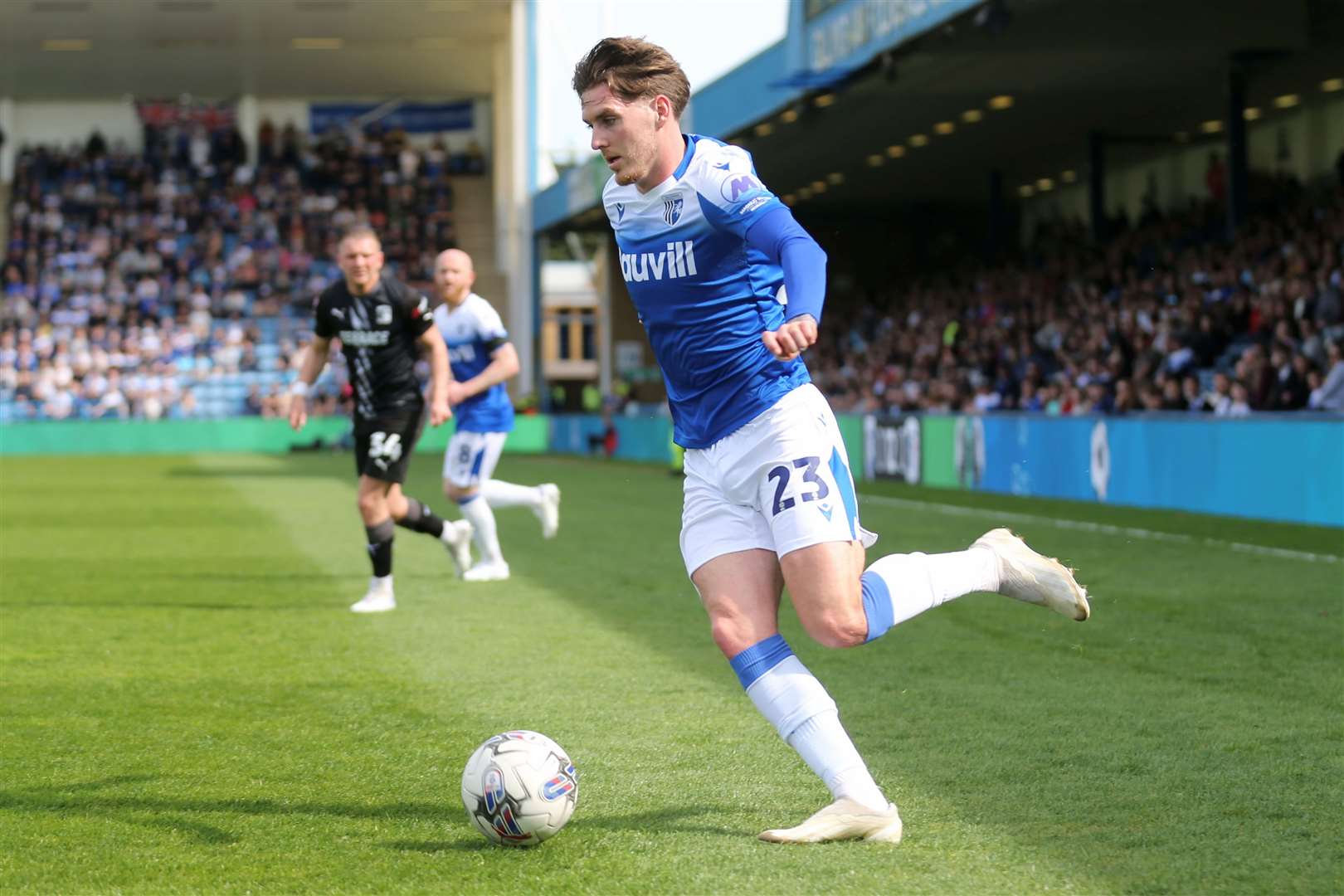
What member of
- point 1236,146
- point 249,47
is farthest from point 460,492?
point 249,47

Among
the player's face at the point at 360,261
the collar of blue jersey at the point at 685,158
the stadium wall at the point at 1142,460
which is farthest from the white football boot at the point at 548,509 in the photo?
the collar of blue jersey at the point at 685,158

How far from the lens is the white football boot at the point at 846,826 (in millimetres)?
4391

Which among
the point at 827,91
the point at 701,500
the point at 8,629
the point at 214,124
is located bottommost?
the point at 8,629

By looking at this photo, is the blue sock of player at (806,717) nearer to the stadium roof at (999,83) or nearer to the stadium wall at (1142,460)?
the stadium wall at (1142,460)

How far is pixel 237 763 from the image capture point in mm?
5574

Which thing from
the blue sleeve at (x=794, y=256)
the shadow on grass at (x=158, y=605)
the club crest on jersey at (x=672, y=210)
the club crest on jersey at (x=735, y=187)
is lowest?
the shadow on grass at (x=158, y=605)

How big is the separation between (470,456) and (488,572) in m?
0.82

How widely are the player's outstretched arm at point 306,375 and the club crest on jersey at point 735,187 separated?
Answer: 559 centimetres

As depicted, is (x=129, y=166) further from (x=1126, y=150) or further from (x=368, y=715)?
(x=368, y=715)

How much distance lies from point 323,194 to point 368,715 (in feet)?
144

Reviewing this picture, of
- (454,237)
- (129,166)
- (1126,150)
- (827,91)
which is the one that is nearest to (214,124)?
(129,166)

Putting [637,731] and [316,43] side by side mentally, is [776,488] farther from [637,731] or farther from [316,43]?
[316,43]

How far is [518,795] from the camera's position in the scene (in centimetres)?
444

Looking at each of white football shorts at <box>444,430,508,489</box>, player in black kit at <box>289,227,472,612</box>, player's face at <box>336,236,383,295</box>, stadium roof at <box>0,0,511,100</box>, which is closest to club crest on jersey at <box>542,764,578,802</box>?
player in black kit at <box>289,227,472,612</box>
